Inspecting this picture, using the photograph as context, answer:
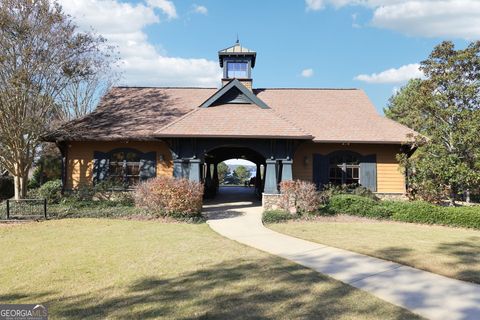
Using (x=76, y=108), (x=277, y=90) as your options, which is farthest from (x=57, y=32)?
(x=76, y=108)

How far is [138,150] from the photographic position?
18.7 m

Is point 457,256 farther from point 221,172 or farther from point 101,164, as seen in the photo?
point 221,172

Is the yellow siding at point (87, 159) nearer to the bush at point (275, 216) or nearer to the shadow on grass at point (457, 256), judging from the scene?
the bush at point (275, 216)

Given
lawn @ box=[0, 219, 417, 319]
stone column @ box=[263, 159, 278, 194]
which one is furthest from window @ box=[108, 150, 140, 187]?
lawn @ box=[0, 219, 417, 319]

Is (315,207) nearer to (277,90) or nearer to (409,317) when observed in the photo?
(409,317)

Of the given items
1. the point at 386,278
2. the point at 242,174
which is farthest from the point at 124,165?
the point at 242,174

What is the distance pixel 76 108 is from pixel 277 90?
2371 cm

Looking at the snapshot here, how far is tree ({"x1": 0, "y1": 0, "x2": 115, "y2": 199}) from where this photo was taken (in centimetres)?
1530

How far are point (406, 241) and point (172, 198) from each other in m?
7.94

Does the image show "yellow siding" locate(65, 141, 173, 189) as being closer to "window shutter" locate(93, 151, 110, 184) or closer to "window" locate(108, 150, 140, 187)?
"window shutter" locate(93, 151, 110, 184)

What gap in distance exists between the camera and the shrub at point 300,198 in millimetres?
14156

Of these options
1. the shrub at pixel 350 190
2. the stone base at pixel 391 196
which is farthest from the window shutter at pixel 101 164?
the stone base at pixel 391 196

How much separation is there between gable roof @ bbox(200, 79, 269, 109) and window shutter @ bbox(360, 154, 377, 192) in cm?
591

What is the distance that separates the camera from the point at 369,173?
18.6 m
